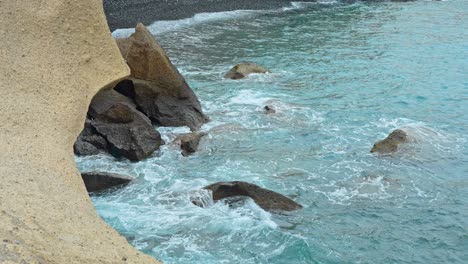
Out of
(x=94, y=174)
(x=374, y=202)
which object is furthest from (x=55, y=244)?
(x=374, y=202)

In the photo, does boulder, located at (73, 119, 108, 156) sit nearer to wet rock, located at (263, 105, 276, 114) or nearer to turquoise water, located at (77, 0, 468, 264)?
turquoise water, located at (77, 0, 468, 264)

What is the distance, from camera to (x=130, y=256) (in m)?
5.81

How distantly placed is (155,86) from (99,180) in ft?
11.9

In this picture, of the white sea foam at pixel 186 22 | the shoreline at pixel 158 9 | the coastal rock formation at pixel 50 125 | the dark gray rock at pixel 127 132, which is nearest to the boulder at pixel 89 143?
the dark gray rock at pixel 127 132

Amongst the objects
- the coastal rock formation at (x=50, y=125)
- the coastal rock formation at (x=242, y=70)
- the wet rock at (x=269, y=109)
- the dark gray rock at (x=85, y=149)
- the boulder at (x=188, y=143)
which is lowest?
the coastal rock formation at (x=242, y=70)

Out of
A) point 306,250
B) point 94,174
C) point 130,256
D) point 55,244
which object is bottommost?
point 306,250

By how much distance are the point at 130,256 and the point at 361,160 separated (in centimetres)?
814

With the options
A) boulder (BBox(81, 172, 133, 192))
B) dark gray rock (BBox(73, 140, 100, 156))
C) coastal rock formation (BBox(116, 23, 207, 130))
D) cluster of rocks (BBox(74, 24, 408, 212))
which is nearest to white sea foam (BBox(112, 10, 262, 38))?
cluster of rocks (BBox(74, 24, 408, 212))

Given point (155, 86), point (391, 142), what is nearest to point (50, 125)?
point (155, 86)

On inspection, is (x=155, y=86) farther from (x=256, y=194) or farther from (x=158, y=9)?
(x=158, y=9)

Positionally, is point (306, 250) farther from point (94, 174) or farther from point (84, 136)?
point (84, 136)

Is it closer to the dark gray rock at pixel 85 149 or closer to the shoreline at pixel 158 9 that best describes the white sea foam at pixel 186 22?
the shoreline at pixel 158 9

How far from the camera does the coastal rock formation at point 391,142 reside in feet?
44.0

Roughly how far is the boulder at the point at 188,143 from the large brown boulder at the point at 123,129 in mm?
518
